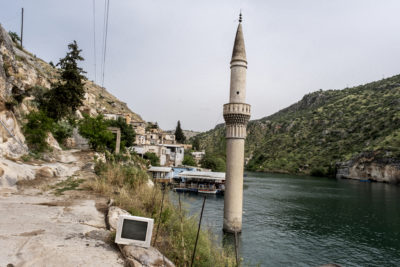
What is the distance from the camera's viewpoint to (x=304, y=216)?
3047cm

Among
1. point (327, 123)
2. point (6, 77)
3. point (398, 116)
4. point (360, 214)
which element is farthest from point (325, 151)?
point (6, 77)

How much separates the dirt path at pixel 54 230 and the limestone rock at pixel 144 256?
0.49 ft

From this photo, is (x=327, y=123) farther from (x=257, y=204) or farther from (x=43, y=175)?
(x=43, y=175)

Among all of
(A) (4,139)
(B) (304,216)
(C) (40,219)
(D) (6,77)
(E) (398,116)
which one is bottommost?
(B) (304,216)

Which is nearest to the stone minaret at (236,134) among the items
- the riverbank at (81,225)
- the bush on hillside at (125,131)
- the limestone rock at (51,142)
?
the riverbank at (81,225)

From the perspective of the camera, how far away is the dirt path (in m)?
4.09

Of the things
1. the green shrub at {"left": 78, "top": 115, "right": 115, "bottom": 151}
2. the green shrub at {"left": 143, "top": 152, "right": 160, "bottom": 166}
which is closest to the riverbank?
the green shrub at {"left": 78, "top": 115, "right": 115, "bottom": 151}

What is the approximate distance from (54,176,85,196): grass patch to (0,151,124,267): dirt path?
195 millimetres

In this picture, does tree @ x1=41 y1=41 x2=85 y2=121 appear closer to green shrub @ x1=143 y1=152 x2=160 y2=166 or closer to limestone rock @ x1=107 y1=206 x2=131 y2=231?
limestone rock @ x1=107 y1=206 x2=131 y2=231

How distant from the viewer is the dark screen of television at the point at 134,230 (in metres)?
4.46

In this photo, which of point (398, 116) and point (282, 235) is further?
point (398, 116)

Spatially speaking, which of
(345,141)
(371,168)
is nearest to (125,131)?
(371,168)

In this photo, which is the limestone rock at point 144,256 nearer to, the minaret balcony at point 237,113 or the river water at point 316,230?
the river water at point 316,230

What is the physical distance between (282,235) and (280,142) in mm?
94751
